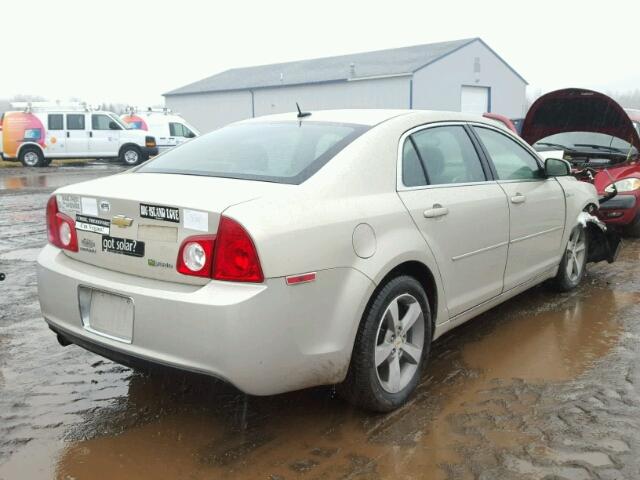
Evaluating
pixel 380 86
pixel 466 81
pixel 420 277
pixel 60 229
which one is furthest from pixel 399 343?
pixel 466 81

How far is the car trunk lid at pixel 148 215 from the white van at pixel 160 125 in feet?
68.2

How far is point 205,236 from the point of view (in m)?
2.66

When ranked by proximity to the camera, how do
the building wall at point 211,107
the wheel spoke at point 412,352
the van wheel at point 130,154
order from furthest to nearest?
the building wall at point 211,107 → the van wheel at point 130,154 → the wheel spoke at point 412,352

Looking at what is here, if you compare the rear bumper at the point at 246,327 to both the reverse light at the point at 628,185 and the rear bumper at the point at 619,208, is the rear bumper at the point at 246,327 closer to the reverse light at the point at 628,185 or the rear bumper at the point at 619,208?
the rear bumper at the point at 619,208

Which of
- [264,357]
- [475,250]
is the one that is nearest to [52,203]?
[264,357]

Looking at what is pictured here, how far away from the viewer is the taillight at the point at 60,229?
3.17 metres

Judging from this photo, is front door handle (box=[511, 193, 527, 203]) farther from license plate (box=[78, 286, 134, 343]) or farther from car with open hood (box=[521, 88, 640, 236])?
car with open hood (box=[521, 88, 640, 236])

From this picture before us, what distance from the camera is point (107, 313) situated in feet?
9.53

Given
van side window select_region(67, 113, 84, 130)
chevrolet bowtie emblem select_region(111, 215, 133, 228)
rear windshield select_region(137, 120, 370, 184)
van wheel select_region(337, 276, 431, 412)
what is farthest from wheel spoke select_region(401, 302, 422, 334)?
van side window select_region(67, 113, 84, 130)

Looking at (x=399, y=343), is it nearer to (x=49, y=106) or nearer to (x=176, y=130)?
(x=49, y=106)

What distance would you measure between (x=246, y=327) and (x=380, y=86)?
103 feet

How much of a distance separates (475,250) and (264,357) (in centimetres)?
168

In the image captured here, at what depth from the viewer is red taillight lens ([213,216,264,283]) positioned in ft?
8.52

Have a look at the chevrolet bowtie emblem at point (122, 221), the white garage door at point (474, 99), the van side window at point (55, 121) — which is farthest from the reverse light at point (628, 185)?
the white garage door at point (474, 99)
